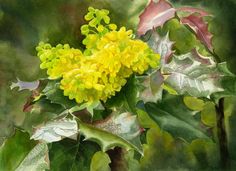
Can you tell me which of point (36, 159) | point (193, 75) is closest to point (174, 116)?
point (193, 75)

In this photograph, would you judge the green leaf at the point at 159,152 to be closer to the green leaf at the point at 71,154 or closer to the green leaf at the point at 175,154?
the green leaf at the point at 175,154

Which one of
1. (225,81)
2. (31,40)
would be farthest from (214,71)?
(31,40)

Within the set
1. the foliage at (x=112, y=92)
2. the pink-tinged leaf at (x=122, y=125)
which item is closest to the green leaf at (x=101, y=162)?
the foliage at (x=112, y=92)

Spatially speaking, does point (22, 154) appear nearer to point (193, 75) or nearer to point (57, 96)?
point (57, 96)

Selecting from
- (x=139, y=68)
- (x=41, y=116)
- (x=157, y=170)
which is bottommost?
(x=157, y=170)

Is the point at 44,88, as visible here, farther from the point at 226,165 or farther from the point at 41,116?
the point at 226,165

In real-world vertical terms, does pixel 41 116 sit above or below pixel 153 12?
below
